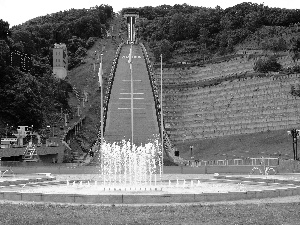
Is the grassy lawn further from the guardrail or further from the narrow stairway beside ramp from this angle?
the narrow stairway beside ramp

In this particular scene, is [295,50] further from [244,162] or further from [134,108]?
[244,162]

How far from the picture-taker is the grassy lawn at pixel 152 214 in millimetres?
25922

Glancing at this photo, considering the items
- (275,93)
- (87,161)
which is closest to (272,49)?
(275,93)

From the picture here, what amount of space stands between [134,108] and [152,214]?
58495mm

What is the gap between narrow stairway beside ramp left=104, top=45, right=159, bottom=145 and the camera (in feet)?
249

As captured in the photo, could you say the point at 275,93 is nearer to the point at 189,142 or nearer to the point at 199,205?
the point at 189,142

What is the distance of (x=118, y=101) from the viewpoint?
Answer: 90.1 m

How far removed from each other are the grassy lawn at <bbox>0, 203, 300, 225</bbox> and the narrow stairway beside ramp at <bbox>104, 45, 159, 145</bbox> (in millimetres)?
42552

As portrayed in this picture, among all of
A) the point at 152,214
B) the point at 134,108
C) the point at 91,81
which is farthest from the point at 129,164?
the point at 91,81

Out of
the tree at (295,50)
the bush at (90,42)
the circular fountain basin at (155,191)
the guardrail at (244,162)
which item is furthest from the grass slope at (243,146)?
the bush at (90,42)

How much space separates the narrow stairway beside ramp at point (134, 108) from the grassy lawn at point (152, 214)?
42552 millimetres

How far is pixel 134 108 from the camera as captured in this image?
86.4 meters

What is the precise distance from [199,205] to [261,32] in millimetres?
121319

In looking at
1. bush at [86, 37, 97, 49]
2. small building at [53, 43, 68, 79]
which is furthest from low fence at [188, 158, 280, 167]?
bush at [86, 37, 97, 49]
